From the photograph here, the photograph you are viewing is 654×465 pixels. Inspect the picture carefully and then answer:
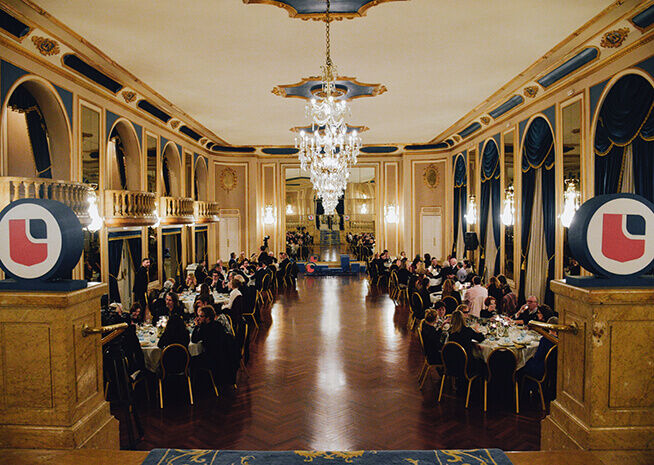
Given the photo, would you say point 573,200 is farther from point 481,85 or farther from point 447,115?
point 447,115

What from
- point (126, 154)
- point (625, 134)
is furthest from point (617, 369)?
point (126, 154)

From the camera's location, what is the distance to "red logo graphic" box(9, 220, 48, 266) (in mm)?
2291

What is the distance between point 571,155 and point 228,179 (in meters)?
11.7

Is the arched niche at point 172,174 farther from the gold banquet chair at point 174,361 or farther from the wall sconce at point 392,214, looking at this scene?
the gold banquet chair at point 174,361

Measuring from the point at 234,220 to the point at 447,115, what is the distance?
28.4ft

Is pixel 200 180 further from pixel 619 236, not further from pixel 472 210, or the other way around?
pixel 619 236

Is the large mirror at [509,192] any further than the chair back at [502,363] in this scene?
Yes

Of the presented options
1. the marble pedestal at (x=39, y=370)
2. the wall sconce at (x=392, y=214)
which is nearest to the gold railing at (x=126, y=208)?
the marble pedestal at (x=39, y=370)

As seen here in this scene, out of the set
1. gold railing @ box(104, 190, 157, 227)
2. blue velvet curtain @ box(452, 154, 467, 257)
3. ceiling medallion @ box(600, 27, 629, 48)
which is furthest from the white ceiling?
blue velvet curtain @ box(452, 154, 467, 257)

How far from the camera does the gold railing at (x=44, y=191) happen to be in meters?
5.28

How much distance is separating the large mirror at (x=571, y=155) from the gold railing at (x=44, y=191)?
765 centimetres

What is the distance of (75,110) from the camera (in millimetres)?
7363

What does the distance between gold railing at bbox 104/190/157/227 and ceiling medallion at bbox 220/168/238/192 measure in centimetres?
721

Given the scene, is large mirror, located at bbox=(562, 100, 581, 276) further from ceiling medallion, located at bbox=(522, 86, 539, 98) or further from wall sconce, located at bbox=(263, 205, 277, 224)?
wall sconce, located at bbox=(263, 205, 277, 224)
